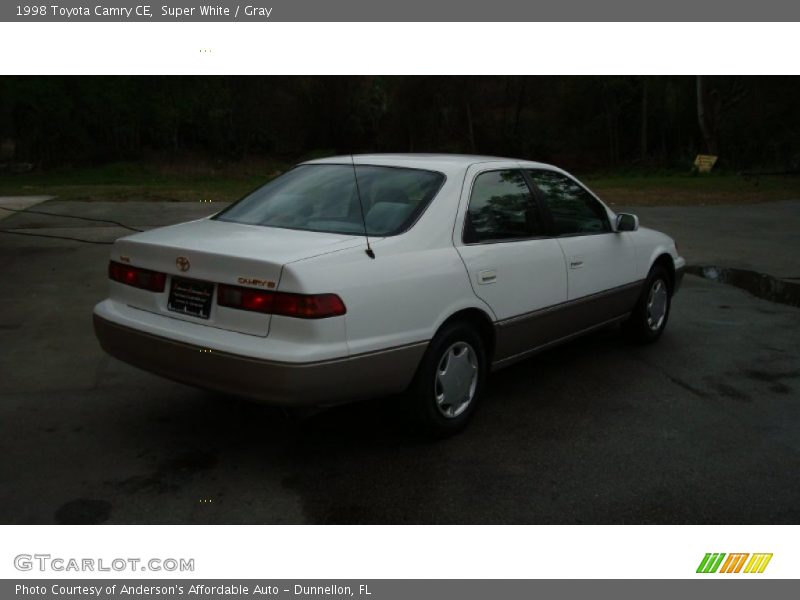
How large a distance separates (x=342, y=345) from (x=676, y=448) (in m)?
1.97

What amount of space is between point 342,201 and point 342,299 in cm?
109

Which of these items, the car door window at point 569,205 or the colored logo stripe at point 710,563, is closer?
the colored logo stripe at point 710,563

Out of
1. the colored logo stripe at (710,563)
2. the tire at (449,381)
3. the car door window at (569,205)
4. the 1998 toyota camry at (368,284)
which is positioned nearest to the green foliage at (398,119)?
the car door window at (569,205)

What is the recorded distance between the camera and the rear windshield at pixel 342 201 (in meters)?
4.47

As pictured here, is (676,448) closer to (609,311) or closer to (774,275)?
(609,311)

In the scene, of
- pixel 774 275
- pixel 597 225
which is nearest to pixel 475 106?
pixel 774 275

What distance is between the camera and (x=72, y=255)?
410 inches

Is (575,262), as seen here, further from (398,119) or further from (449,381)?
(398,119)

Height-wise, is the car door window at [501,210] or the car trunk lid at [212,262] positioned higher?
the car door window at [501,210]

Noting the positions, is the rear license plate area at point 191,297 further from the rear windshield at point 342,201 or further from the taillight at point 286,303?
the rear windshield at point 342,201

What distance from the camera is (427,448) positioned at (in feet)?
14.4

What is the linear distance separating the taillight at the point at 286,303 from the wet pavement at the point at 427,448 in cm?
83

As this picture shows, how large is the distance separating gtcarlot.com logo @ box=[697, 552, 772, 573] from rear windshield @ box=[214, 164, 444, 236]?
2166 millimetres

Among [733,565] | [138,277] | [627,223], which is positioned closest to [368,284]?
[138,277]
